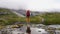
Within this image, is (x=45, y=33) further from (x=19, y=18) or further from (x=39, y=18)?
(x=19, y=18)

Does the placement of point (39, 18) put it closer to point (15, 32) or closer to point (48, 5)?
point (48, 5)

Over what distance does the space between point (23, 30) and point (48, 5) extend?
1.50 ft

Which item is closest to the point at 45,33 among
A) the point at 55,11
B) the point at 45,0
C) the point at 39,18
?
the point at 39,18

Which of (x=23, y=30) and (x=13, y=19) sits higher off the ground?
(x=13, y=19)

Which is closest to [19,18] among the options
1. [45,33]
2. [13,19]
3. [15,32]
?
[13,19]

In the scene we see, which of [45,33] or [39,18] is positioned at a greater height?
[39,18]

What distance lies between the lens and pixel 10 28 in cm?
171

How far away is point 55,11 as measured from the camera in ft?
5.82

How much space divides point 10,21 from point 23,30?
202 millimetres

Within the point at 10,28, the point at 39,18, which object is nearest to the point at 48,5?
the point at 39,18

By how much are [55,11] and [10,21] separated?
1.96 ft

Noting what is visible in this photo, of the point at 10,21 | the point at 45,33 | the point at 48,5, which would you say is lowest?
the point at 45,33

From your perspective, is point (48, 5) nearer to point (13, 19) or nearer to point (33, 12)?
point (33, 12)

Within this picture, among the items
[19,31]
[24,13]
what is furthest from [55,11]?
[19,31]
